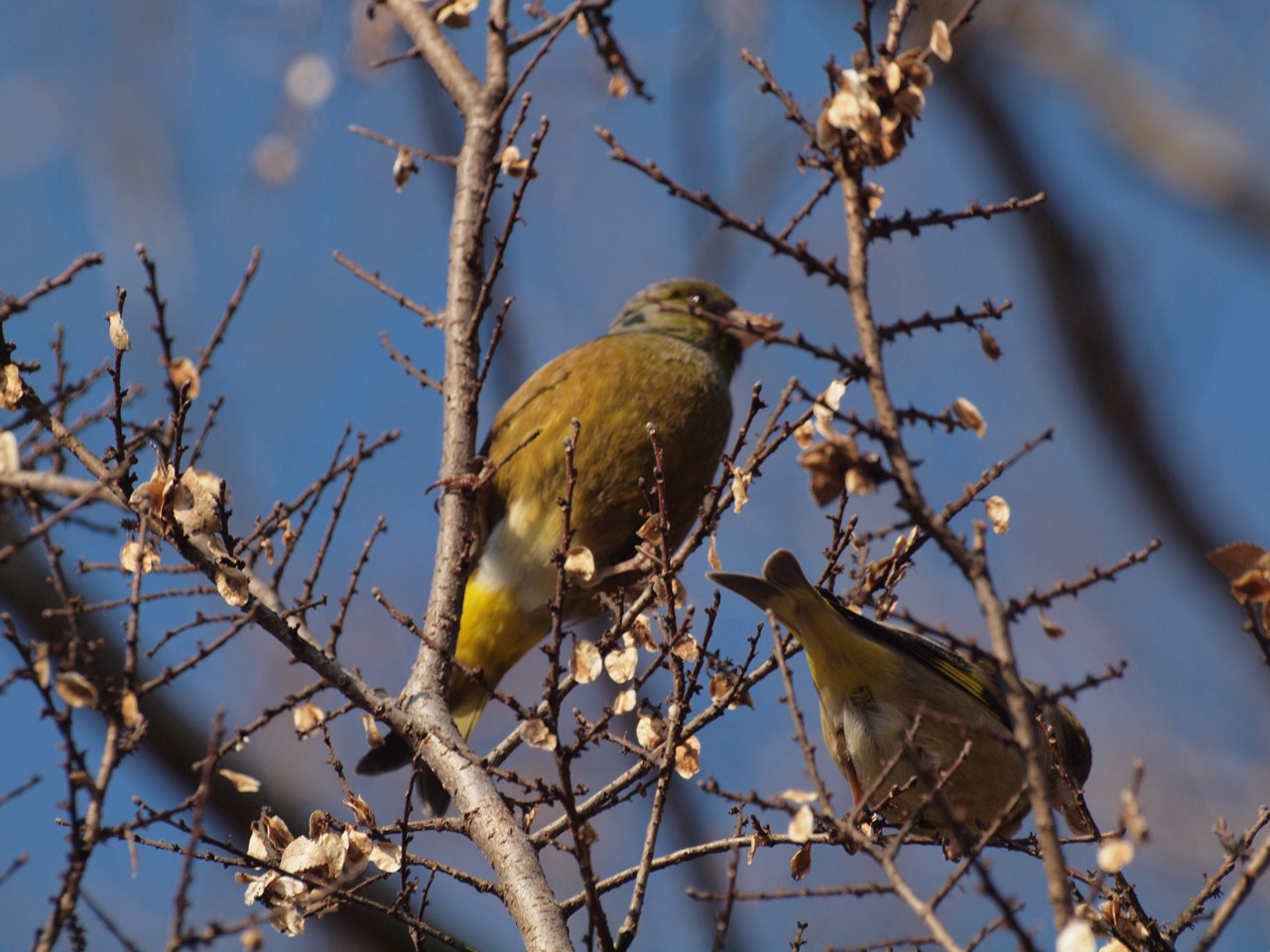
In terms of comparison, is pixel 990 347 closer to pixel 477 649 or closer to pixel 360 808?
pixel 360 808

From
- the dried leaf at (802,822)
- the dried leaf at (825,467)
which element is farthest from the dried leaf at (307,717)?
the dried leaf at (825,467)

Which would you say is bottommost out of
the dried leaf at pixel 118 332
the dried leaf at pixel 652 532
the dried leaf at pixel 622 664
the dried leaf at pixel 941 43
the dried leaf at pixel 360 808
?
the dried leaf at pixel 360 808

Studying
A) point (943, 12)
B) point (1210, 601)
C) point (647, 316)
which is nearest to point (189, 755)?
point (647, 316)

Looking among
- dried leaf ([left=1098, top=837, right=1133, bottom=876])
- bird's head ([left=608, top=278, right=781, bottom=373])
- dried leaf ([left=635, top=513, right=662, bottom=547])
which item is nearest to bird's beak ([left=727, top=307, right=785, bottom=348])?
bird's head ([left=608, top=278, right=781, bottom=373])

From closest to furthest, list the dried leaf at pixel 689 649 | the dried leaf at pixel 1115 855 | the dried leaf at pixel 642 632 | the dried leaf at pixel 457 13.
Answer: the dried leaf at pixel 1115 855, the dried leaf at pixel 689 649, the dried leaf at pixel 642 632, the dried leaf at pixel 457 13

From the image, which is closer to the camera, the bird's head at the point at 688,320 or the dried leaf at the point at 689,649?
the dried leaf at the point at 689,649

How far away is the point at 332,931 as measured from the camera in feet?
15.5

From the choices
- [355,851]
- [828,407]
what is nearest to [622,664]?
[355,851]

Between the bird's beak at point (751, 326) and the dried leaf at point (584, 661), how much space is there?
59 centimetres

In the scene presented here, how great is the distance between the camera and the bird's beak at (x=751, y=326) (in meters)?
1.53

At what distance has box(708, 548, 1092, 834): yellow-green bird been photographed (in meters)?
2.80

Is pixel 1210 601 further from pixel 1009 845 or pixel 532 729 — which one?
pixel 532 729

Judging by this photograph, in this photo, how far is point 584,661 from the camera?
2.32 m

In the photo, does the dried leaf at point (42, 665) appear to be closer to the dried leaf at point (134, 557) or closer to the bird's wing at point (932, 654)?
the dried leaf at point (134, 557)
